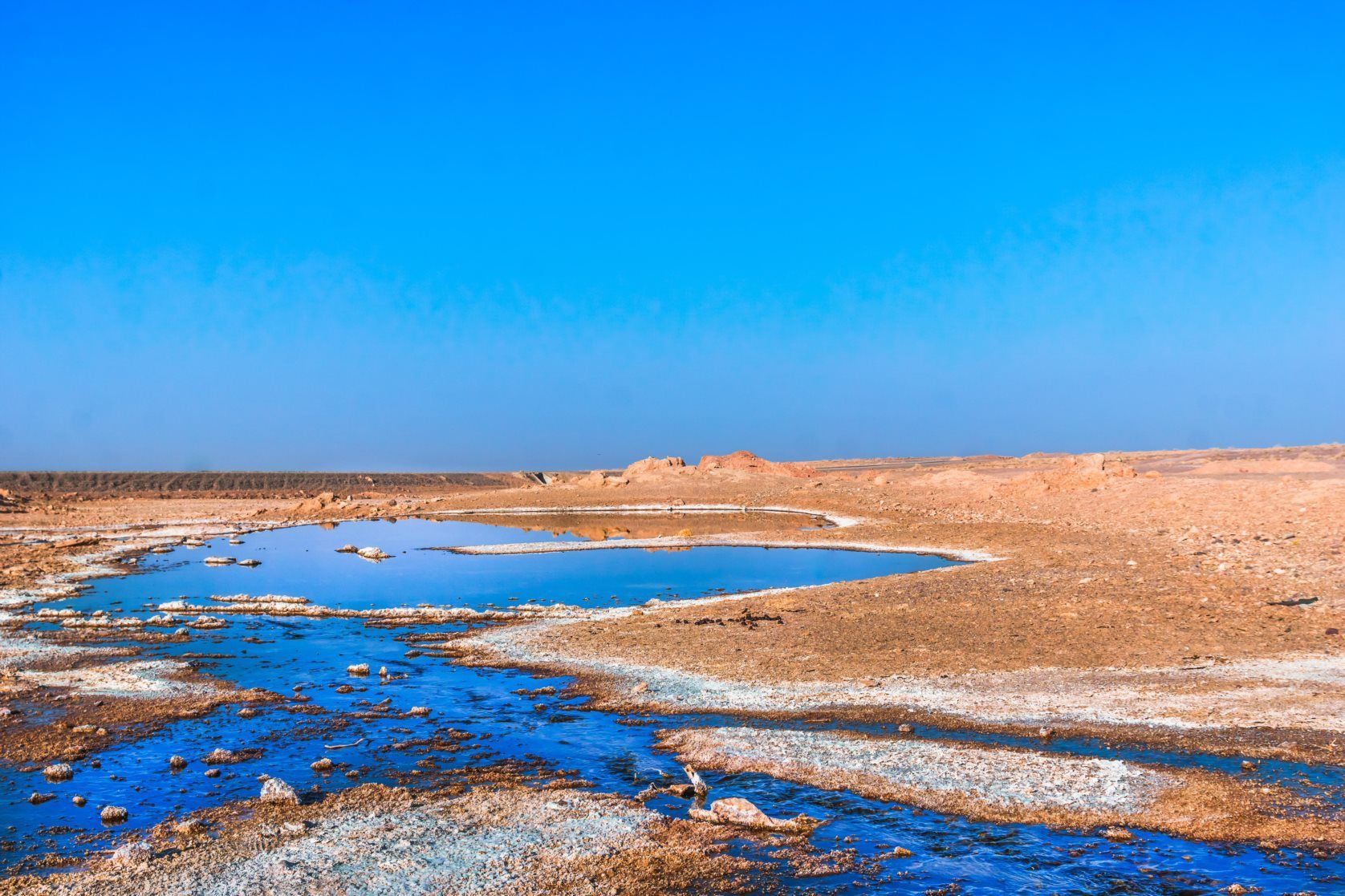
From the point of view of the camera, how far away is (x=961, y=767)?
8.32 m

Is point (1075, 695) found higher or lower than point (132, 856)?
higher

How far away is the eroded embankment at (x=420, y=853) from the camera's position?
6168 mm

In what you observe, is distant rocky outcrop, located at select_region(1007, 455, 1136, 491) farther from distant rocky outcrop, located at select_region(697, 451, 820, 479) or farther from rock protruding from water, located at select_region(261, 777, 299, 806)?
rock protruding from water, located at select_region(261, 777, 299, 806)

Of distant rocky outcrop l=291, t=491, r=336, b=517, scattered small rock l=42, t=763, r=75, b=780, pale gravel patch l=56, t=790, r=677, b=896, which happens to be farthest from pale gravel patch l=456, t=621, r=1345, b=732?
distant rocky outcrop l=291, t=491, r=336, b=517

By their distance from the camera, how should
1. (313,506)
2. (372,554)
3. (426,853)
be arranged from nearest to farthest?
(426,853), (372,554), (313,506)

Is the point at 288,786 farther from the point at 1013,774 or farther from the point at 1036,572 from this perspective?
the point at 1036,572

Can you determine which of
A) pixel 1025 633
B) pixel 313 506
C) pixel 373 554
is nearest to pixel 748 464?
pixel 313 506

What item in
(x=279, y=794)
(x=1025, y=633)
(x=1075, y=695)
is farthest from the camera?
(x=1025, y=633)

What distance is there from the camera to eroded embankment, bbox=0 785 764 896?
6168 millimetres

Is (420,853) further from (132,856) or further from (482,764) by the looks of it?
(482,764)

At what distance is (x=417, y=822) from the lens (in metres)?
7.21

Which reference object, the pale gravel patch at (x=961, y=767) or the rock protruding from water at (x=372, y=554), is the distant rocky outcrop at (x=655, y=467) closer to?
the rock protruding from water at (x=372, y=554)

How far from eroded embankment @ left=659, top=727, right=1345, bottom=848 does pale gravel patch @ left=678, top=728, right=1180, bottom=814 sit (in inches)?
0.5

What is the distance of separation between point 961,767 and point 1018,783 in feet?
1.74
